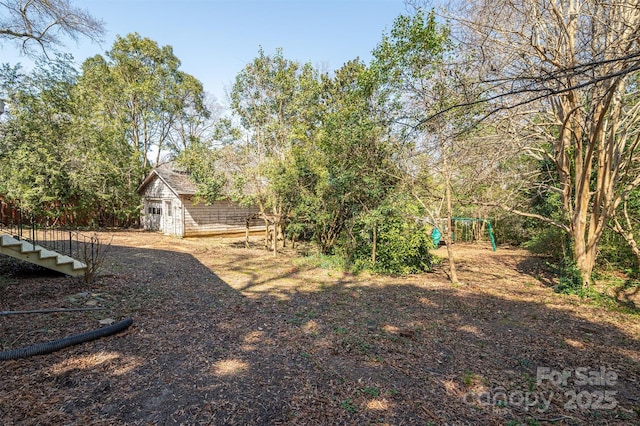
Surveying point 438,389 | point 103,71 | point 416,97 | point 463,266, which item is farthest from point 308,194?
point 103,71

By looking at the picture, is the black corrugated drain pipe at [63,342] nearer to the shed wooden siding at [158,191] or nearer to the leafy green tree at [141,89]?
the shed wooden siding at [158,191]

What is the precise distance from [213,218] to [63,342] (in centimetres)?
1431

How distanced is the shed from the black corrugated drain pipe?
38.1 feet

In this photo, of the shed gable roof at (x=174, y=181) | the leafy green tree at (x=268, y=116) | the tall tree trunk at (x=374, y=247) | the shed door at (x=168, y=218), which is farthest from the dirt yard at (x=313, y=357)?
the shed door at (x=168, y=218)

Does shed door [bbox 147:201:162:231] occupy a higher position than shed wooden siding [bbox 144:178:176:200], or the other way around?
shed wooden siding [bbox 144:178:176:200]

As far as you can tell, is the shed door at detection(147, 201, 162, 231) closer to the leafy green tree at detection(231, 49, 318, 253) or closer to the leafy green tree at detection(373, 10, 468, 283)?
the leafy green tree at detection(231, 49, 318, 253)

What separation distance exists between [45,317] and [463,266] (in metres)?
10.9

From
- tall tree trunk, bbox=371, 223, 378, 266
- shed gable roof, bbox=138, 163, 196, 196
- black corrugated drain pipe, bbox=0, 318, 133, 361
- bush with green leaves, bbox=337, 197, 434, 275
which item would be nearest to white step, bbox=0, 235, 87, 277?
black corrugated drain pipe, bbox=0, 318, 133, 361

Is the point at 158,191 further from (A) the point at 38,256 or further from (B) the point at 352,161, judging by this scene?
(B) the point at 352,161

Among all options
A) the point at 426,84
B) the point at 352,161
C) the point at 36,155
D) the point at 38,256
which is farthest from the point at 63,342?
the point at 36,155

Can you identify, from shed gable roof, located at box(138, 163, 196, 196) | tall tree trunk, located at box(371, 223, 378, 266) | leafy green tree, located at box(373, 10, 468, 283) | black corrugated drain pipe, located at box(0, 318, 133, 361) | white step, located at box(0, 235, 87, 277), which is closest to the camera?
black corrugated drain pipe, located at box(0, 318, 133, 361)

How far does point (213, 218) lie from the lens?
687 inches

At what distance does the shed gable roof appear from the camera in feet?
52.4

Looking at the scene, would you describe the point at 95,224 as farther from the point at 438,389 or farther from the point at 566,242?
the point at 566,242
